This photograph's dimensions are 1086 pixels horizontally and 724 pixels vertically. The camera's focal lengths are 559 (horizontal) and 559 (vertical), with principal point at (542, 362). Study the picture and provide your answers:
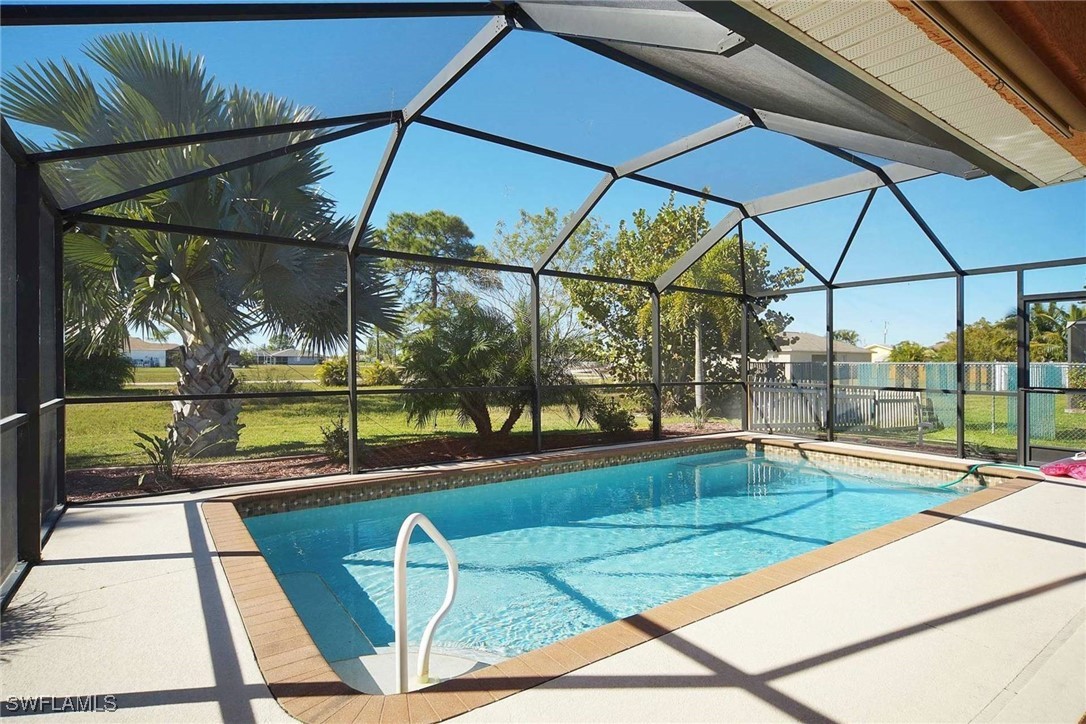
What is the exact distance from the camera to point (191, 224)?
24.9ft

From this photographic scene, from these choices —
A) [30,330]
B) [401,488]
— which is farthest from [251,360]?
[30,330]

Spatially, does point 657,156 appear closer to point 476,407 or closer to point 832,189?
point 832,189

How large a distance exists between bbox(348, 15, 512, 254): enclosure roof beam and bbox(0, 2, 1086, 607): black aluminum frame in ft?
0.04

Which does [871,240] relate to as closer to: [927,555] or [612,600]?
[927,555]

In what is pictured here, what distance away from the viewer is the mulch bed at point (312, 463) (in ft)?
23.5

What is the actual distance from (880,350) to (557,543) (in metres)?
14.4

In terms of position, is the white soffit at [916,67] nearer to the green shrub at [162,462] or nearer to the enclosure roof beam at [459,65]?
the enclosure roof beam at [459,65]

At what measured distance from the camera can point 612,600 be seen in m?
4.16

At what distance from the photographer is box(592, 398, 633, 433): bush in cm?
1054

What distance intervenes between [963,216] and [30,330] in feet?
46.7

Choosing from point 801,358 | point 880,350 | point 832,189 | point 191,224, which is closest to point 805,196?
point 832,189

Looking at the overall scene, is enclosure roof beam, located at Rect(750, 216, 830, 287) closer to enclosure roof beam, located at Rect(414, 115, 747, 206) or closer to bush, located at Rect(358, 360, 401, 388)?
enclosure roof beam, located at Rect(414, 115, 747, 206)

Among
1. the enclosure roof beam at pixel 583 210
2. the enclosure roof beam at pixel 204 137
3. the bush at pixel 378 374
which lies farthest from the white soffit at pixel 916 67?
the bush at pixel 378 374

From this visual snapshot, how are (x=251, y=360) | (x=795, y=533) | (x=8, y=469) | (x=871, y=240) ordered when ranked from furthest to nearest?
1. (x=251, y=360)
2. (x=871, y=240)
3. (x=795, y=533)
4. (x=8, y=469)
